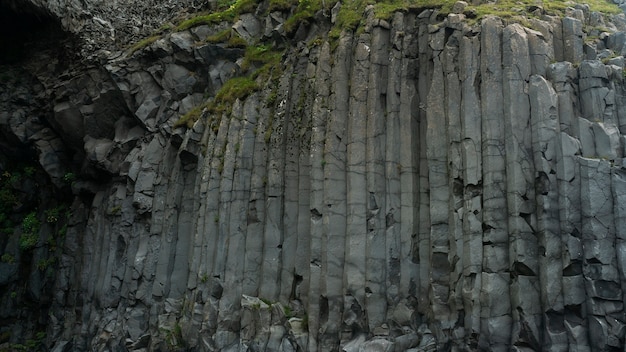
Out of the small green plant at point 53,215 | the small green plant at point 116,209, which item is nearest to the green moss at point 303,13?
the small green plant at point 116,209

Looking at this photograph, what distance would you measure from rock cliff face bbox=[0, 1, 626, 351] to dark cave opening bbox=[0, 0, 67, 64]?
0.65 meters

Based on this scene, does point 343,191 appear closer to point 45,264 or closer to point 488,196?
point 488,196

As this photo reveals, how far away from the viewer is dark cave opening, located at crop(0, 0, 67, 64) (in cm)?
3145

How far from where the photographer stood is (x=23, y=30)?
109ft

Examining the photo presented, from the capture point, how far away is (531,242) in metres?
16.4

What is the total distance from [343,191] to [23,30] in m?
20.9

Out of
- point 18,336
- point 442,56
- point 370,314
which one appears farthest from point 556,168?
point 18,336

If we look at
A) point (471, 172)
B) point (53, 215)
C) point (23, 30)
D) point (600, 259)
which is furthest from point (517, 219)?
point (23, 30)

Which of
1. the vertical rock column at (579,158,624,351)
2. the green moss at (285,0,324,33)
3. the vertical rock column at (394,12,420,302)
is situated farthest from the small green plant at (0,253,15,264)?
the vertical rock column at (579,158,624,351)

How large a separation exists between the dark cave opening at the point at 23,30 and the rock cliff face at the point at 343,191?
646 millimetres

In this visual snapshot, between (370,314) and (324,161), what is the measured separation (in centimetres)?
492

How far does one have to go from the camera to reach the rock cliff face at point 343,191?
1634 cm

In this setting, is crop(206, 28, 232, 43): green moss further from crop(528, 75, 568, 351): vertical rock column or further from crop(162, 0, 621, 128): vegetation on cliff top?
crop(528, 75, 568, 351): vertical rock column

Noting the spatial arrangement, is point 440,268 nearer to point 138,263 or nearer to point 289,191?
point 289,191
